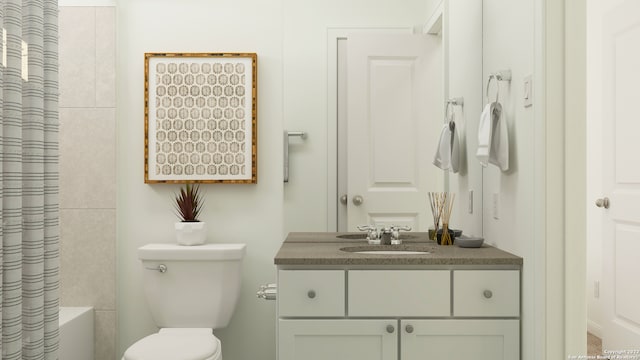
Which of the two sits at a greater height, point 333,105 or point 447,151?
point 333,105

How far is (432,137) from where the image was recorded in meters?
2.51

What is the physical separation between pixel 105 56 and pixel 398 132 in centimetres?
147

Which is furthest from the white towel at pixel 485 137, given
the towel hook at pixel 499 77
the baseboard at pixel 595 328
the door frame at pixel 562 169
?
the baseboard at pixel 595 328

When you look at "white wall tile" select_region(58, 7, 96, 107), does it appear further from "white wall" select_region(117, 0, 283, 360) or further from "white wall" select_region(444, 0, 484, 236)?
"white wall" select_region(444, 0, 484, 236)

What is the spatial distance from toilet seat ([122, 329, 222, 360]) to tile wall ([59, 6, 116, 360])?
0.64 m

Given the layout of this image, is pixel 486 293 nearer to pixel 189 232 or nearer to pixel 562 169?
pixel 562 169

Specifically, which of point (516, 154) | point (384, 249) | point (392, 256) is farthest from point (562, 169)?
point (384, 249)

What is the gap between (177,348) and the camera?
89.0 inches

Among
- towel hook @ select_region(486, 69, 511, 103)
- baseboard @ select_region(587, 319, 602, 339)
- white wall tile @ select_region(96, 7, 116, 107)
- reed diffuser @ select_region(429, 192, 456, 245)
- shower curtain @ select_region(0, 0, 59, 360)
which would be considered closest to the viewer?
shower curtain @ select_region(0, 0, 59, 360)

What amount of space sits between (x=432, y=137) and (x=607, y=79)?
54.1 inches

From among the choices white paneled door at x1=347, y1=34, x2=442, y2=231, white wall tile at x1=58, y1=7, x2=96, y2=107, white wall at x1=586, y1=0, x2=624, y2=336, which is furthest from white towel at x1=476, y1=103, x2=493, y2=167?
white wall tile at x1=58, y1=7, x2=96, y2=107

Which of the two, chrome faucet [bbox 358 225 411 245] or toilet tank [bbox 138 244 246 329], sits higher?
chrome faucet [bbox 358 225 411 245]

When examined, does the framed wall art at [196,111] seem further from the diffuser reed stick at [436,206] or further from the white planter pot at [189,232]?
the diffuser reed stick at [436,206]

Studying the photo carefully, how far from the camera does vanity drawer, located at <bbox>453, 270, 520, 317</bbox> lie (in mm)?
2008
